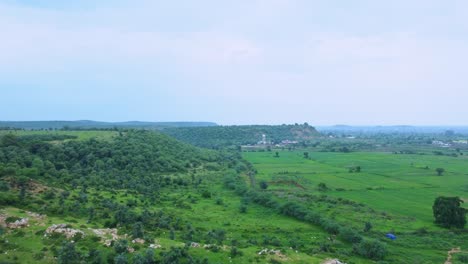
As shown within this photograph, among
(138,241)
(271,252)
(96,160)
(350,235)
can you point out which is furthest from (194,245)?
(96,160)

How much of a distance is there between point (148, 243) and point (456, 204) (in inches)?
1863

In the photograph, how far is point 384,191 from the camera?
274 ft

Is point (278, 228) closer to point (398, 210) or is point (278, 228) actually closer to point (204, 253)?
point (204, 253)

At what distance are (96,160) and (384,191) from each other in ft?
231

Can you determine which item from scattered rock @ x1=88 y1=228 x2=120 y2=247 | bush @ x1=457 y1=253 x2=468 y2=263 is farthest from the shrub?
bush @ x1=457 y1=253 x2=468 y2=263

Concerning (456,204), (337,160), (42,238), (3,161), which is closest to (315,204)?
(456,204)

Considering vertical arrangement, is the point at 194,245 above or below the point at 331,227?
above

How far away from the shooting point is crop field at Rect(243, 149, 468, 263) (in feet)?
165

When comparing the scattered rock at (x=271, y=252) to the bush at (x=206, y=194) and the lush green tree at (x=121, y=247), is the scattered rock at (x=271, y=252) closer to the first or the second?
the lush green tree at (x=121, y=247)

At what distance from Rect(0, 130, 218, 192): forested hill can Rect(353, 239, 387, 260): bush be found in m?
46.5

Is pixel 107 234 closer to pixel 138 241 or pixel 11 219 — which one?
pixel 138 241

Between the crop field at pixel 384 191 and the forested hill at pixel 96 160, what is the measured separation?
28612 mm

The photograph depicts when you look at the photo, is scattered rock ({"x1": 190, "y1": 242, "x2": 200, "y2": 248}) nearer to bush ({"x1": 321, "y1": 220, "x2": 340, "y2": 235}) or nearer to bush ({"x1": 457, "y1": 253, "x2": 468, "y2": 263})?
bush ({"x1": 321, "y1": 220, "x2": 340, "y2": 235})

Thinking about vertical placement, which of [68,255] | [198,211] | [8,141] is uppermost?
[8,141]
